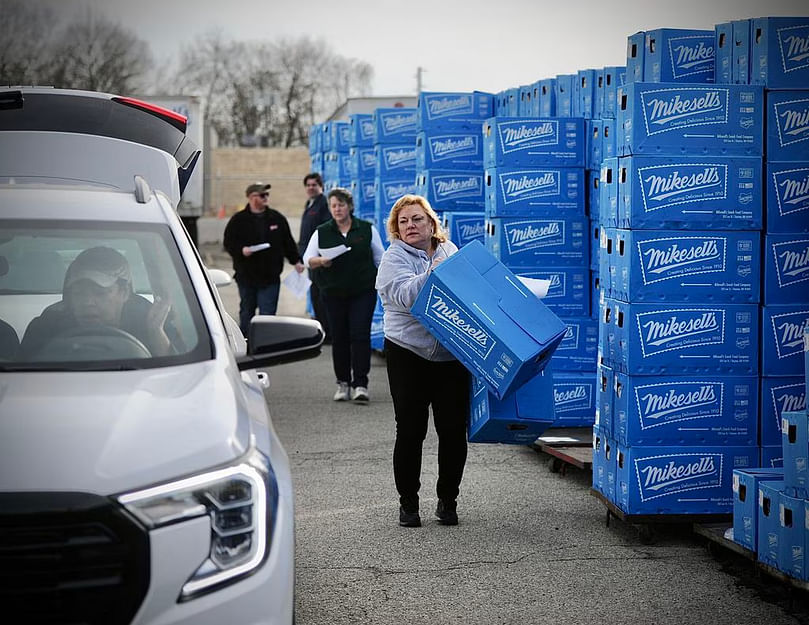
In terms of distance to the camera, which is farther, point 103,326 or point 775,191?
point 775,191

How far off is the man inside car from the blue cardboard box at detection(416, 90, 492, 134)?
309 inches

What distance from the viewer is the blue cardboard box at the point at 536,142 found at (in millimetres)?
9562

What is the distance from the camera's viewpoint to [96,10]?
6806 centimetres

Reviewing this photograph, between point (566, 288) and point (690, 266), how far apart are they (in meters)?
2.91

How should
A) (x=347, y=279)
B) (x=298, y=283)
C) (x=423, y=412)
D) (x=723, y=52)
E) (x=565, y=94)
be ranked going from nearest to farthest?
(x=423, y=412), (x=723, y=52), (x=565, y=94), (x=347, y=279), (x=298, y=283)

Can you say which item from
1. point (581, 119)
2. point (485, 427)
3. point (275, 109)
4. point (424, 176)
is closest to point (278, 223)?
point (424, 176)

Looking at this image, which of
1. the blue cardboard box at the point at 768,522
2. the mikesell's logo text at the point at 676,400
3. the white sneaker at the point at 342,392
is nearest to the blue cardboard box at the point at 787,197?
the mikesell's logo text at the point at 676,400

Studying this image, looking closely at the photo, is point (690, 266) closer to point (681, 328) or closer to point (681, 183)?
point (681, 328)

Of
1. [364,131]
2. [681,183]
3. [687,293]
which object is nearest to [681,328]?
[687,293]

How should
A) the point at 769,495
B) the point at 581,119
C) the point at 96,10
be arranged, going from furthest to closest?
the point at 96,10 → the point at 581,119 → the point at 769,495

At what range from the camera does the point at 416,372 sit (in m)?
6.98

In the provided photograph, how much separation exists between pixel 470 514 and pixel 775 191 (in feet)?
8.68

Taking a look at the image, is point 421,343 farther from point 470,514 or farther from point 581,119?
point 581,119

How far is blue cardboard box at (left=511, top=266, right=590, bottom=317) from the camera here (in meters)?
9.59
